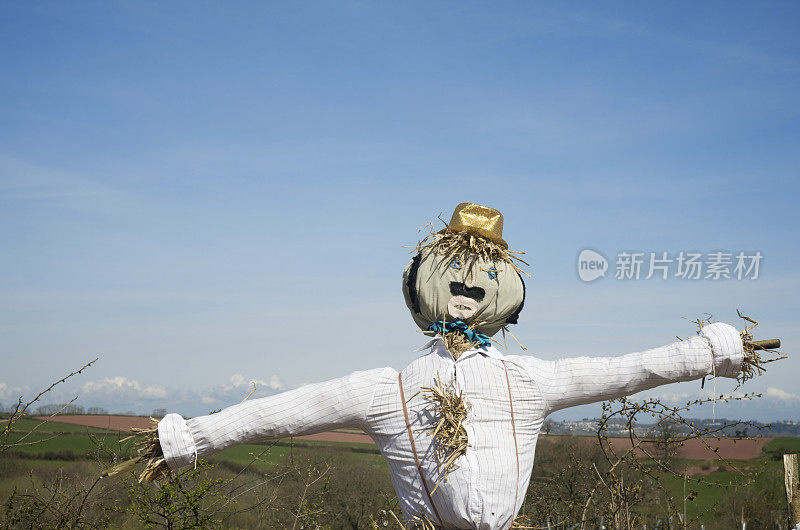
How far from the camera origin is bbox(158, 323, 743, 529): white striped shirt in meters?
3.18

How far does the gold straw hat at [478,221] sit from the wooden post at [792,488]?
328cm

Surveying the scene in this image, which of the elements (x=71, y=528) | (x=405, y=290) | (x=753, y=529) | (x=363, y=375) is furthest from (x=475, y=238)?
(x=753, y=529)

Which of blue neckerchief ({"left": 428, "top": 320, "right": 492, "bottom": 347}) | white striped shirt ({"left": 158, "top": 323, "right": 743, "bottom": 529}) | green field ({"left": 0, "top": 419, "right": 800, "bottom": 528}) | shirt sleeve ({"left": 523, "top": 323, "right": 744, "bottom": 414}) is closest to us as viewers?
white striped shirt ({"left": 158, "top": 323, "right": 743, "bottom": 529})

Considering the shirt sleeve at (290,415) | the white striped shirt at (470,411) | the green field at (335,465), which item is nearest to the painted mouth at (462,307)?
the white striped shirt at (470,411)

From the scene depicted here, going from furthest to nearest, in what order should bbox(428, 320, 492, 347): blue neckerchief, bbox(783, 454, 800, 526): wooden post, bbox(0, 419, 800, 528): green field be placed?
bbox(0, 419, 800, 528): green field → bbox(783, 454, 800, 526): wooden post → bbox(428, 320, 492, 347): blue neckerchief

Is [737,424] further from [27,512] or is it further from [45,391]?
[27,512]

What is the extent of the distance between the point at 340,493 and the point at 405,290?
9.00 metres

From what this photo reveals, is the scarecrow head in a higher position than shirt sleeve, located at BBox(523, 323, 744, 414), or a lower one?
higher

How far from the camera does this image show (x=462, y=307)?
140 inches

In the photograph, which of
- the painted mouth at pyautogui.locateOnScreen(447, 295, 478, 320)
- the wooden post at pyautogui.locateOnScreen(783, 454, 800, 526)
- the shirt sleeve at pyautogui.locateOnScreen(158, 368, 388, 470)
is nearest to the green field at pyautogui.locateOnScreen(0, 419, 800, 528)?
the wooden post at pyautogui.locateOnScreen(783, 454, 800, 526)

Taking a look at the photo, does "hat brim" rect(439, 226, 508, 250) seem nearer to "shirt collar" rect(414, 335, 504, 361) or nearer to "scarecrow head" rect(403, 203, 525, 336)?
"scarecrow head" rect(403, 203, 525, 336)

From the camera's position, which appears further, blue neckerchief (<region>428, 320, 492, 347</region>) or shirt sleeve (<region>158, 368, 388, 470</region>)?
blue neckerchief (<region>428, 320, 492, 347</region>)

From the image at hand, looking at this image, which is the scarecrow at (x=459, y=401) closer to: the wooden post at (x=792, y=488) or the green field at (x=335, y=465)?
the wooden post at (x=792, y=488)

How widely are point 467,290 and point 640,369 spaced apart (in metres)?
0.92
